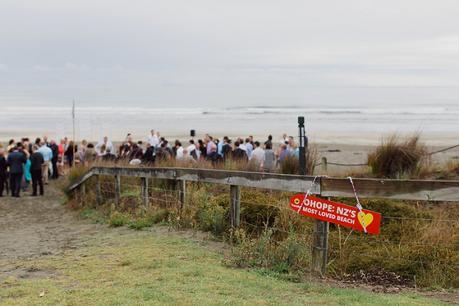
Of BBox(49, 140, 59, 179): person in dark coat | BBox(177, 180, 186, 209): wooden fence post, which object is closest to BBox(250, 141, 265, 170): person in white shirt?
BBox(177, 180, 186, 209): wooden fence post

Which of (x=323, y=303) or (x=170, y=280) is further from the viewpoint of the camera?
(x=170, y=280)

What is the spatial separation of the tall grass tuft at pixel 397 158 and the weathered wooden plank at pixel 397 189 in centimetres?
708

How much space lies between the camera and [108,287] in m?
6.12

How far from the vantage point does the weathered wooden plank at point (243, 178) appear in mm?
7363

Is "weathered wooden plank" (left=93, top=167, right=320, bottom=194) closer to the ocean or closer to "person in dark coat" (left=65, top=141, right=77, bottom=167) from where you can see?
"person in dark coat" (left=65, top=141, right=77, bottom=167)

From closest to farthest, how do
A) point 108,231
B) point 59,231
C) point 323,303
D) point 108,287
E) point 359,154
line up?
point 323,303 → point 108,287 → point 108,231 → point 59,231 → point 359,154

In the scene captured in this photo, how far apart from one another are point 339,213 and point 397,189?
66cm

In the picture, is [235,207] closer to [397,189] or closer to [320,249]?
[320,249]

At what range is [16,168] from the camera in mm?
19234

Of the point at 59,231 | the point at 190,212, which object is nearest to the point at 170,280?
the point at 190,212

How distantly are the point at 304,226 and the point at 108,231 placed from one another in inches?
173

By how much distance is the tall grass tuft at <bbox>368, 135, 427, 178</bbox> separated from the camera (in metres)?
13.7

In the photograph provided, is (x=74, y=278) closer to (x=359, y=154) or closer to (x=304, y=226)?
(x=304, y=226)

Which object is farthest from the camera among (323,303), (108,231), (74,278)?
(108,231)
